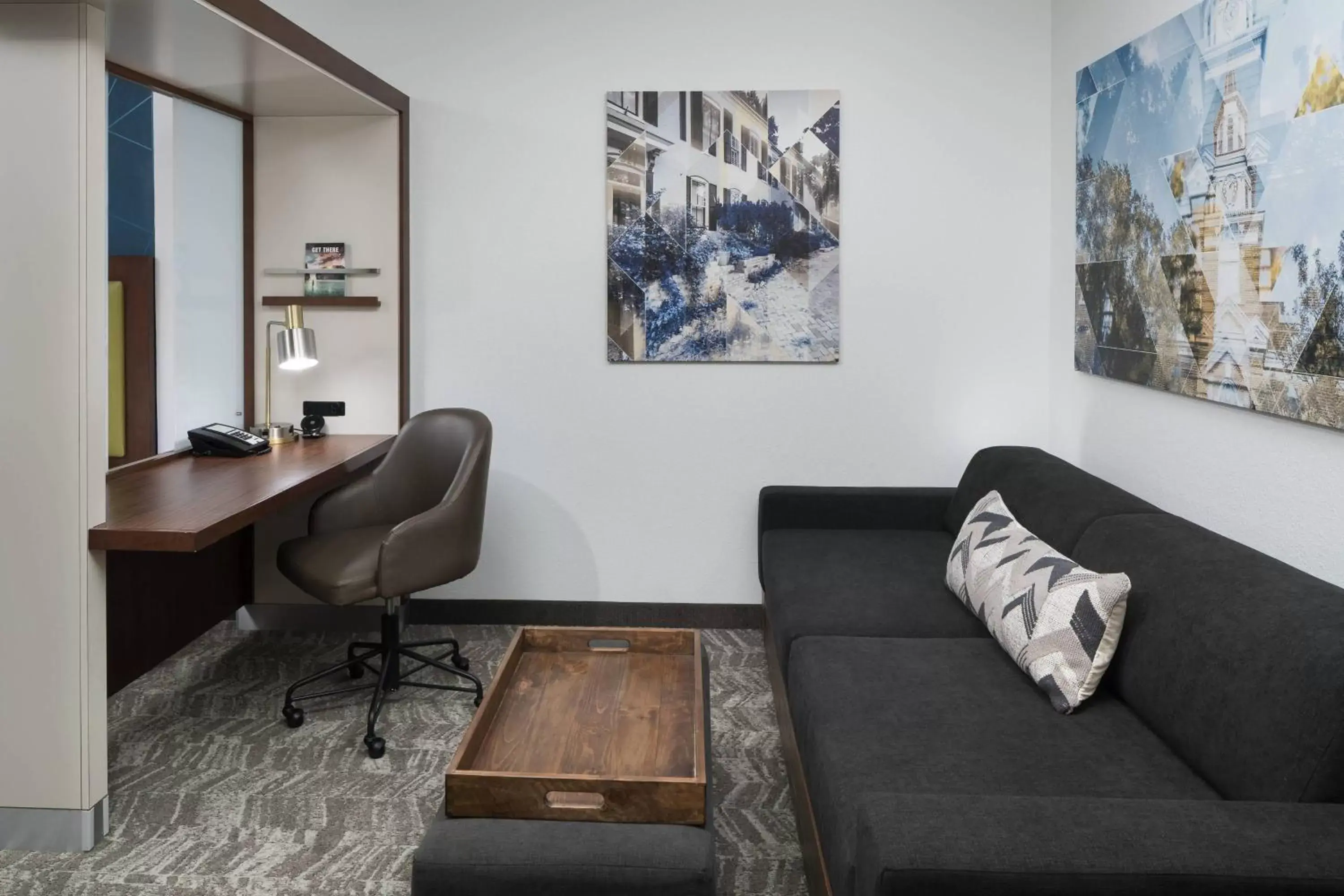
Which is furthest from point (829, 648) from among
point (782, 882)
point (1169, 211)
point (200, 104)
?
point (200, 104)

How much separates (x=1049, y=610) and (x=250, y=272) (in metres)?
3.08

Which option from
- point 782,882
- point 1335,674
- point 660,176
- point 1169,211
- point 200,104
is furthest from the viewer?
point 660,176

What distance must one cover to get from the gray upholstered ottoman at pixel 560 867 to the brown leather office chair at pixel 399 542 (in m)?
1.39

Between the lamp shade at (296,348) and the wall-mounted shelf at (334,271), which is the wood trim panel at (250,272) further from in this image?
the lamp shade at (296,348)

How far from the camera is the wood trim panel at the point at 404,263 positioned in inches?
163

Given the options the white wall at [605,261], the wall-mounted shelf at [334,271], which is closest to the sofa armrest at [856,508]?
the white wall at [605,261]

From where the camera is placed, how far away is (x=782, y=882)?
8.23 ft

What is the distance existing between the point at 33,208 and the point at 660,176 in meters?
2.21

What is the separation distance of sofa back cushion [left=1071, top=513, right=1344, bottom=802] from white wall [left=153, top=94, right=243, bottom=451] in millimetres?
2869

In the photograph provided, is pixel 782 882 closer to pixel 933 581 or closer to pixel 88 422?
pixel 933 581

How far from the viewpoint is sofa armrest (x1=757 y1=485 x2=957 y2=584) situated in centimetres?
409

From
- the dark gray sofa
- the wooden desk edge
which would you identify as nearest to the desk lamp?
the wooden desk edge

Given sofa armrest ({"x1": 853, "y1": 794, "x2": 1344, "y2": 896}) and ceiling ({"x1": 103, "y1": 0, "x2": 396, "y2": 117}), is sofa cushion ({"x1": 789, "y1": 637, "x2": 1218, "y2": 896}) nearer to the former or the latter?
sofa armrest ({"x1": 853, "y1": 794, "x2": 1344, "y2": 896})

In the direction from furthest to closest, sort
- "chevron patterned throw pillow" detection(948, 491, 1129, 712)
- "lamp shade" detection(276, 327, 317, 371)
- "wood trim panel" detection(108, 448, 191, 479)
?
A: "lamp shade" detection(276, 327, 317, 371), "wood trim panel" detection(108, 448, 191, 479), "chevron patterned throw pillow" detection(948, 491, 1129, 712)
